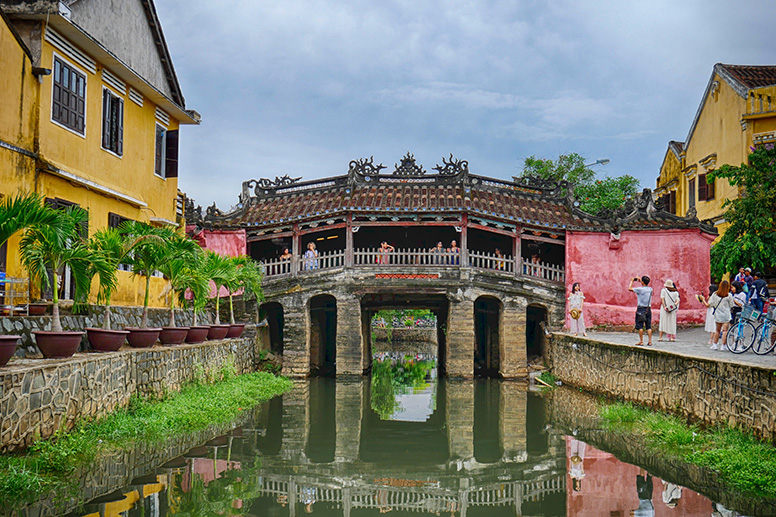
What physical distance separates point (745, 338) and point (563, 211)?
9.75 metres

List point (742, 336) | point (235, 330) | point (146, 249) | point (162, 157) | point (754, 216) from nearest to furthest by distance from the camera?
point (146, 249)
point (742, 336)
point (162, 157)
point (235, 330)
point (754, 216)

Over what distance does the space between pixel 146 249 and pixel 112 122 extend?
3869mm

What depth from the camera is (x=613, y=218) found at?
67.7 feet

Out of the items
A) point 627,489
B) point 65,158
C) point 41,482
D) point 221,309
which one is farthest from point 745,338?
point 221,309

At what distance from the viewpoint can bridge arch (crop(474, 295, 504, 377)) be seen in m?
21.8

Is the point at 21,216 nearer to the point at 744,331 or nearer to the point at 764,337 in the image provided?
the point at 764,337

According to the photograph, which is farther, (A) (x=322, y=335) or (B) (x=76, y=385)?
(A) (x=322, y=335)

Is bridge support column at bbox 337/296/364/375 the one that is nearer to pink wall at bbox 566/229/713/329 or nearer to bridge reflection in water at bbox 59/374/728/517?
bridge reflection in water at bbox 59/374/728/517

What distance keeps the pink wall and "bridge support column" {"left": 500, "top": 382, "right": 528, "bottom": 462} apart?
4.09 metres

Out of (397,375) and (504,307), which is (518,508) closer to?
(504,307)

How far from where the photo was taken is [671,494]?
23.6 feet

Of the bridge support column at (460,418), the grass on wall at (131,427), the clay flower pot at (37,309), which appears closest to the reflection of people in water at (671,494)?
the bridge support column at (460,418)

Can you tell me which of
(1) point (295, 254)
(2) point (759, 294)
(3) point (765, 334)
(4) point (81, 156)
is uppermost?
(4) point (81, 156)

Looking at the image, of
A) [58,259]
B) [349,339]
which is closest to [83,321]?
[58,259]
